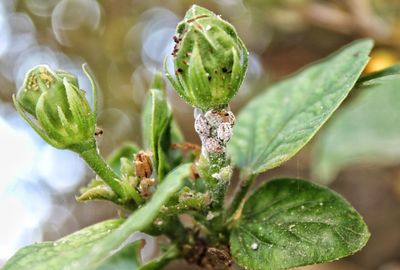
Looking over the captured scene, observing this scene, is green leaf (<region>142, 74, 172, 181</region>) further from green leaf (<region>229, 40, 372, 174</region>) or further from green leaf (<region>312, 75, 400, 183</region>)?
green leaf (<region>312, 75, 400, 183</region>)

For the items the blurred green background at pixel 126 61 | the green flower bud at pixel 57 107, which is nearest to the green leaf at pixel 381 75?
the green flower bud at pixel 57 107

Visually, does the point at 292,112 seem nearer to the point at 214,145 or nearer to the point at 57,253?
the point at 214,145

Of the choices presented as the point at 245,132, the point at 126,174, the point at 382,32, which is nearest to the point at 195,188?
the point at 126,174

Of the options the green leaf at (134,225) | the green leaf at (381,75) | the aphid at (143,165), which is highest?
the green leaf at (381,75)

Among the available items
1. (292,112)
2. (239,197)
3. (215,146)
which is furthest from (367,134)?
(215,146)

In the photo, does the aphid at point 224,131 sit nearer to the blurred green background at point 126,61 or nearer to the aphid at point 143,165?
the aphid at point 143,165

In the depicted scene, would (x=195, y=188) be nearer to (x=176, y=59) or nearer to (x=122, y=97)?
(x=176, y=59)
